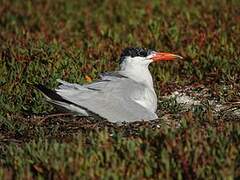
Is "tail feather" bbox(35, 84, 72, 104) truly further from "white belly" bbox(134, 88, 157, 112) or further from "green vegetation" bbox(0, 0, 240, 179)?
"white belly" bbox(134, 88, 157, 112)

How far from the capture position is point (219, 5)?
13195 millimetres

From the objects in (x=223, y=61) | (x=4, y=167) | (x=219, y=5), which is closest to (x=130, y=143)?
(x=4, y=167)

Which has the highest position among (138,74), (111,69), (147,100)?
(138,74)

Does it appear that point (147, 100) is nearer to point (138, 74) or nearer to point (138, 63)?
point (138, 74)

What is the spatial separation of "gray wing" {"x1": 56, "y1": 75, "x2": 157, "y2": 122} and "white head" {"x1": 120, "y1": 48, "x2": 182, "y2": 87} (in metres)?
0.67

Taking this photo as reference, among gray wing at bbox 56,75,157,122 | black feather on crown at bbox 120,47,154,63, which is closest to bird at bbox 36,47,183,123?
gray wing at bbox 56,75,157,122

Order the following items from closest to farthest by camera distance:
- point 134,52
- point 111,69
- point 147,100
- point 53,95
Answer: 1. point 53,95
2. point 147,100
3. point 134,52
4. point 111,69

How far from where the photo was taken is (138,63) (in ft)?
28.1

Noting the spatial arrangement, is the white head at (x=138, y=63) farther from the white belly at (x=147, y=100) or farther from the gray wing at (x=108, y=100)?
the gray wing at (x=108, y=100)

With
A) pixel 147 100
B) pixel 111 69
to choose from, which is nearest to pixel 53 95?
pixel 147 100

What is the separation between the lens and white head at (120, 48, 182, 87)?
8.51 metres

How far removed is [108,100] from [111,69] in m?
2.40

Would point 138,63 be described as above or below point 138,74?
above

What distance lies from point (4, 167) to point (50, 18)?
25.0 ft
